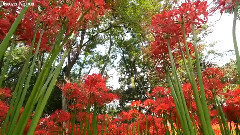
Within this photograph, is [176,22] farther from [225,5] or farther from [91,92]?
[91,92]

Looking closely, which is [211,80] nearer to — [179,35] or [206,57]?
[179,35]

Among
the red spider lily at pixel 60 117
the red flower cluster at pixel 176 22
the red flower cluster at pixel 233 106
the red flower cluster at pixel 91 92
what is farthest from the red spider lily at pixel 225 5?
the red spider lily at pixel 60 117

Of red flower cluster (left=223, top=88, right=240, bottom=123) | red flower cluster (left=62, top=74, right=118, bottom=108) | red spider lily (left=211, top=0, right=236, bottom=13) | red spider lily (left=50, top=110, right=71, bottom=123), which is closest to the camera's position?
red spider lily (left=211, top=0, right=236, bottom=13)

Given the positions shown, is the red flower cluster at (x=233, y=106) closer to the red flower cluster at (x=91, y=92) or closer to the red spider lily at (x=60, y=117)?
the red flower cluster at (x=91, y=92)

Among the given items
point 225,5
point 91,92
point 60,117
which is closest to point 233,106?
point 225,5

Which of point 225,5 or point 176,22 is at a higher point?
point 225,5

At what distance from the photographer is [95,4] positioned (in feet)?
5.88

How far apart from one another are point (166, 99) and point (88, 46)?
9070mm

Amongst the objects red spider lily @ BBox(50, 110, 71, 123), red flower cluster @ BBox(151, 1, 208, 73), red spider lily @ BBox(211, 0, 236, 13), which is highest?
red spider lily @ BBox(211, 0, 236, 13)

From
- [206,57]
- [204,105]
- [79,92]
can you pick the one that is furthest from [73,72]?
[204,105]

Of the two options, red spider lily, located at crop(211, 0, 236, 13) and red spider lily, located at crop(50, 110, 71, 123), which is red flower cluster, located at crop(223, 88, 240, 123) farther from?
red spider lily, located at crop(50, 110, 71, 123)

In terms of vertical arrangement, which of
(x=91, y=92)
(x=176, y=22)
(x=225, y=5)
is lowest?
(x=91, y=92)

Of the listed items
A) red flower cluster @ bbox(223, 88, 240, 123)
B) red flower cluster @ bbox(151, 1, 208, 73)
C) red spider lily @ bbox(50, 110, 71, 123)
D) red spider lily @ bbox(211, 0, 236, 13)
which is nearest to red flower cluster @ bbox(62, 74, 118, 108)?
red spider lily @ bbox(50, 110, 71, 123)

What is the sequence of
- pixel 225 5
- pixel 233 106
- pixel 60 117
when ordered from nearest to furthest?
pixel 225 5 < pixel 233 106 < pixel 60 117
